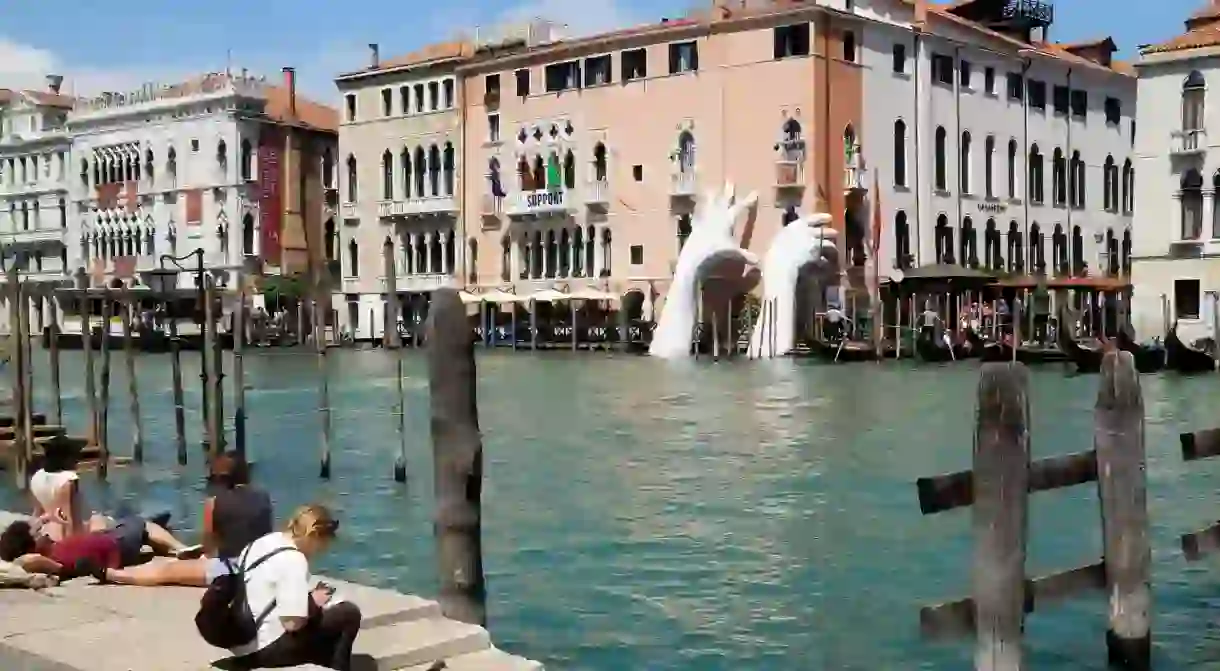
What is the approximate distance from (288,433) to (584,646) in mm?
10560

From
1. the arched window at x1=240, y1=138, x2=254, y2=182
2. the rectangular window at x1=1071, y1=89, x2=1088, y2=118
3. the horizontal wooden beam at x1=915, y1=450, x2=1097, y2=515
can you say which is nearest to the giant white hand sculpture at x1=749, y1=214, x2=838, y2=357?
the rectangular window at x1=1071, y1=89, x2=1088, y2=118

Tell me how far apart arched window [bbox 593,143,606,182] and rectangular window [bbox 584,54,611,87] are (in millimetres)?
1432

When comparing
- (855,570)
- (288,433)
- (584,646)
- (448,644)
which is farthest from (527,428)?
(448,644)

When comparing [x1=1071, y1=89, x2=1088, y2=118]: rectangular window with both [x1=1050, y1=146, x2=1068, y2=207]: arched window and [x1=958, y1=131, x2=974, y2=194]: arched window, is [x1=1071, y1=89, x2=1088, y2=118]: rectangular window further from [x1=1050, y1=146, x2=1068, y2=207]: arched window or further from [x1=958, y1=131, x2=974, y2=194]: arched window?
[x1=958, y1=131, x2=974, y2=194]: arched window

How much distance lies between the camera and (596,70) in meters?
35.8

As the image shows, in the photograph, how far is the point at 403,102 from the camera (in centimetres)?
4081

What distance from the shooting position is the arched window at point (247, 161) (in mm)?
43188

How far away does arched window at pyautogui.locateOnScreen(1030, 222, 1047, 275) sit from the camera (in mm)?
37125

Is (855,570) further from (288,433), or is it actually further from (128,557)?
(288,433)

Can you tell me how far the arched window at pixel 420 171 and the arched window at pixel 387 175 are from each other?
99cm

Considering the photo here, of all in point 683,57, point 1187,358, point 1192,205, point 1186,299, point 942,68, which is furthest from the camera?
point 942,68

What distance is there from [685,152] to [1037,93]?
29.7ft

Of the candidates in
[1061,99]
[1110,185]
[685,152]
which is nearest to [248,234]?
[685,152]

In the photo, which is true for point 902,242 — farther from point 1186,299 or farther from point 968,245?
point 1186,299
